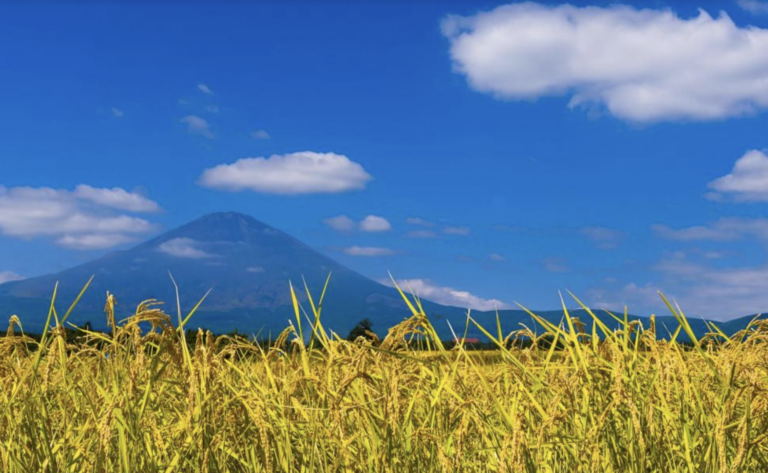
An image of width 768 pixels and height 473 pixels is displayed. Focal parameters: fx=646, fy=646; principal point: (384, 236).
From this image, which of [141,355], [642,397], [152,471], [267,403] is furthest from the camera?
[642,397]

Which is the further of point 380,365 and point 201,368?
point 380,365

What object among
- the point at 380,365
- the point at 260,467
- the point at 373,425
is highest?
the point at 380,365

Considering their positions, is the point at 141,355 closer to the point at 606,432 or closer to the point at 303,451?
the point at 303,451

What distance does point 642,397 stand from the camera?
378 cm

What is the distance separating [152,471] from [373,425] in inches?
41.9

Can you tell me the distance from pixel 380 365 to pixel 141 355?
148 centimetres

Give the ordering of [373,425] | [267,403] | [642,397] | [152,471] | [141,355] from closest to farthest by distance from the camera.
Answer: [141,355]
[152,471]
[373,425]
[267,403]
[642,397]

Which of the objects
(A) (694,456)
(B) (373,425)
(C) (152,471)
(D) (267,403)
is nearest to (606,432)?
(A) (694,456)

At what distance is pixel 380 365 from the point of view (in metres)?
3.82

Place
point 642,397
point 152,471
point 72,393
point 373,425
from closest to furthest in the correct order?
point 152,471
point 373,425
point 642,397
point 72,393

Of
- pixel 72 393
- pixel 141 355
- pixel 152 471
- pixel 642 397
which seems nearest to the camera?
pixel 141 355

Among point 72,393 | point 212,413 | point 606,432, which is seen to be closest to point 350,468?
point 212,413

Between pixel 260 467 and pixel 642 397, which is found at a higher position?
pixel 642 397

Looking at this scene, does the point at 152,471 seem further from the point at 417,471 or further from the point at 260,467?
the point at 417,471
